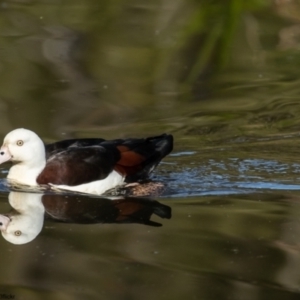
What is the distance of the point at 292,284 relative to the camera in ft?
22.3

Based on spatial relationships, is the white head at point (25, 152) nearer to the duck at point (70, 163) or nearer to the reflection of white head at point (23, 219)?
the duck at point (70, 163)

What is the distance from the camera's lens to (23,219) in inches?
332

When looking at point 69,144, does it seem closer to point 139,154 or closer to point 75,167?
point 75,167

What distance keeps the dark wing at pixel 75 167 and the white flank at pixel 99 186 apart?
4 centimetres

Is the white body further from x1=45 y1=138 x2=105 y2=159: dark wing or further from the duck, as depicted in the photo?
x1=45 y1=138 x2=105 y2=159: dark wing

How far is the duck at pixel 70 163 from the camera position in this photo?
909 cm

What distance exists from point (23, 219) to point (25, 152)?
95cm

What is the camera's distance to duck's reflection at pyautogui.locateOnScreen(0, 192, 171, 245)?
8.15 m

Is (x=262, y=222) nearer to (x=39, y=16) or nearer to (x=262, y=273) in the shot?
(x=262, y=273)

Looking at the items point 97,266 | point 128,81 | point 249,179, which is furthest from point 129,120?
point 97,266

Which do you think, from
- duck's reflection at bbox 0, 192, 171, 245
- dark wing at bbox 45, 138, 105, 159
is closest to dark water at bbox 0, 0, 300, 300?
duck's reflection at bbox 0, 192, 171, 245

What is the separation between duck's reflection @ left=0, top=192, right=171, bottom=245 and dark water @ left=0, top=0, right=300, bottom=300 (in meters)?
0.02

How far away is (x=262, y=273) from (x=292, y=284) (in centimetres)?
27

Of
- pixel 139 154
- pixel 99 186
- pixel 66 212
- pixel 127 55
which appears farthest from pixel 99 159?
pixel 127 55
